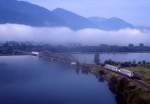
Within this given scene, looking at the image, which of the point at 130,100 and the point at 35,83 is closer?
the point at 130,100

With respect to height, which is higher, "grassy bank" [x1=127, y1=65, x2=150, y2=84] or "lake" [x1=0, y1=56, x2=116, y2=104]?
"grassy bank" [x1=127, y1=65, x2=150, y2=84]

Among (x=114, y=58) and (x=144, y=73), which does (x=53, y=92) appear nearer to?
(x=144, y=73)

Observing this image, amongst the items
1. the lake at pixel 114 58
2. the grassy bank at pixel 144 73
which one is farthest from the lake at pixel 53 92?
the lake at pixel 114 58

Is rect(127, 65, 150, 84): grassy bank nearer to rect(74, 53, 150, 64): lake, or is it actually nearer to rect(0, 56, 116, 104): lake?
rect(0, 56, 116, 104): lake

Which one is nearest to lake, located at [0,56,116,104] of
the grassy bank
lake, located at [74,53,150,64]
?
the grassy bank

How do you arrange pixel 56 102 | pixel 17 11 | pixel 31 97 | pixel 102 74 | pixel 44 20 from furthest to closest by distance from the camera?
pixel 44 20
pixel 17 11
pixel 102 74
pixel 31 97
pixel 56 102

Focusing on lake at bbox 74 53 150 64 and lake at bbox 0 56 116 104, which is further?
lake at bbox 74 53 150 64

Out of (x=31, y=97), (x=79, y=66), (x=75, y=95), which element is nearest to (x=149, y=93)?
(x=75, y=95)

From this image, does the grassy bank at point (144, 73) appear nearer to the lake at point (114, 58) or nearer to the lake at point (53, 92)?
the lake at point (53, 92)

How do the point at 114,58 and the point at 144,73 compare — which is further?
the point at 114,58

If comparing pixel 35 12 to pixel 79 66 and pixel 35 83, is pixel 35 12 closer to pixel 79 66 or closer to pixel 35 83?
pixel 79 66

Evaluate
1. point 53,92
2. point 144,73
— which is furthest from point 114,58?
point 53,92
